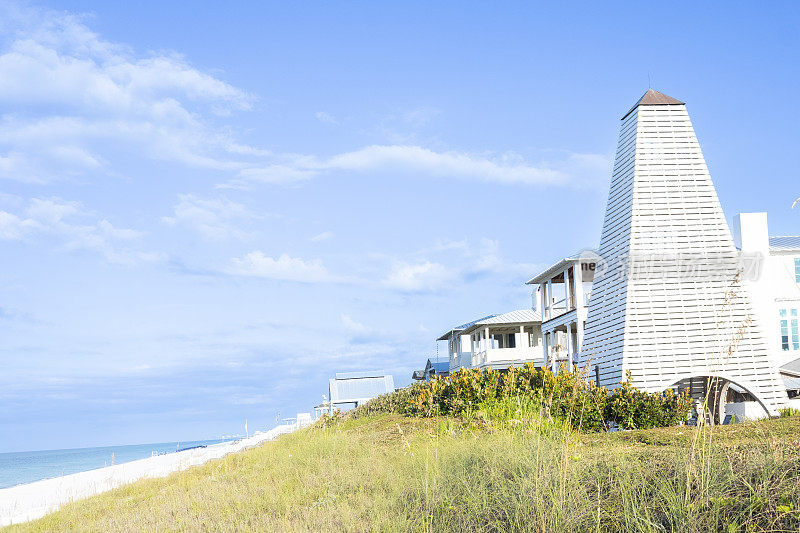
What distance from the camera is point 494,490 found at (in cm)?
561

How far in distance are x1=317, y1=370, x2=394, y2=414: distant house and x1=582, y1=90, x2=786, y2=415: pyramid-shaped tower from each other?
2895 centimetres

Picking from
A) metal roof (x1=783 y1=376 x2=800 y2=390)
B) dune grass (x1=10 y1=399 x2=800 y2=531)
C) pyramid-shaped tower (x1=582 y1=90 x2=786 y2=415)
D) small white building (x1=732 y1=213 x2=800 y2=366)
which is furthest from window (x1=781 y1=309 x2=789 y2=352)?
dune grass (x1=10 y1=399 x2=800 y2=531)

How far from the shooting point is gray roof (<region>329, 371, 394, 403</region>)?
1793 inches

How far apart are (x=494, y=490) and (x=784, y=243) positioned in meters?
27.2

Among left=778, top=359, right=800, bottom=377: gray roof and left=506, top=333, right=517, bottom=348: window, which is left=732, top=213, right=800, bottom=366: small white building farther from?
left=506, top=333, right=517, bottom=348: window

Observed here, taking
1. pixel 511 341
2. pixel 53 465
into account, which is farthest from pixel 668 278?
pixel 53 465

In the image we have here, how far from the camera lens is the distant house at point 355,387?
4541 centimetres

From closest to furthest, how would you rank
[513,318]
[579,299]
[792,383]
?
[792,383], [579,299], [513,318]

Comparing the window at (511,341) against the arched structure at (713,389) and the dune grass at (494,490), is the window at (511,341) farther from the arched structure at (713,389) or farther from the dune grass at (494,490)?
the dune grass at (494,490)

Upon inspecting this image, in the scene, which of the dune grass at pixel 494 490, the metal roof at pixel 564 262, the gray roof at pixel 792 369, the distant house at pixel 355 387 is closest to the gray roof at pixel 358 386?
the distant house at pixel 355 387

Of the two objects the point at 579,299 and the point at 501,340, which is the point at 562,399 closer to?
the point at 579,299

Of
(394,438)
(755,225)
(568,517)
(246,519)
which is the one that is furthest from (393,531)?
(755,225)

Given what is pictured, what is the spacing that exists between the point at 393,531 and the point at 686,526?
2.12 meters

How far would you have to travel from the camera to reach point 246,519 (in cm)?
638
